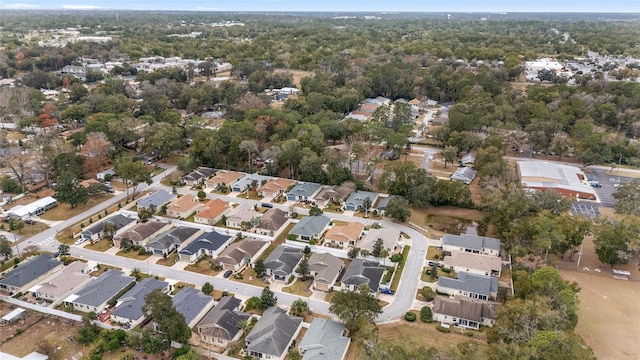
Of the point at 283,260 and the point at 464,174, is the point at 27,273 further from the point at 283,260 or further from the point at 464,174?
the point at 464,174

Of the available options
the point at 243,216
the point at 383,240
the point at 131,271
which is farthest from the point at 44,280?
the point at 383,240

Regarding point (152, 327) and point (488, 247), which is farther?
point (488, 247)

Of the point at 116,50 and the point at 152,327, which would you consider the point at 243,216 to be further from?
the point at 116,50

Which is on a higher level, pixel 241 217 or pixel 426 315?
pixel 241 217

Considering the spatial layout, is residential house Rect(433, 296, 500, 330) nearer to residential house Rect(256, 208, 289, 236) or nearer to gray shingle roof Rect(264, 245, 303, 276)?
gray shingle roof Rect(264, 245, 303, 276)

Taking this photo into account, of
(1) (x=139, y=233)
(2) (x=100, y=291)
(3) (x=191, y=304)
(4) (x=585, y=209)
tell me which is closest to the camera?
(3) (x=191, y=304)

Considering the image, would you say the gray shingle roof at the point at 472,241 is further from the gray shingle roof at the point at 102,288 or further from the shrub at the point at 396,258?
the gray shingle roof at the point at 102,288

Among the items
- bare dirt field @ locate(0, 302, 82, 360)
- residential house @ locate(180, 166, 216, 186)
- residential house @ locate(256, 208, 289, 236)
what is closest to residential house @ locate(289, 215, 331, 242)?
residential house @ locate(256, 208, 289, 236)

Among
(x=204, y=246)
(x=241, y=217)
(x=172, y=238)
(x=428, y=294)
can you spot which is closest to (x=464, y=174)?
(x=428, y=294)
